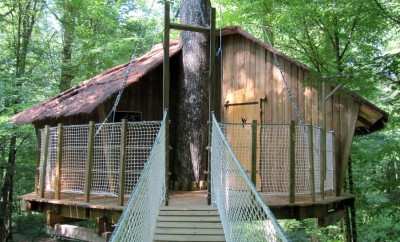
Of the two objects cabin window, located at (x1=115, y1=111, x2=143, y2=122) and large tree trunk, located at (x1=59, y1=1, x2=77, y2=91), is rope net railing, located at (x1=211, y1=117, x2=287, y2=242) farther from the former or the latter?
large tree trunk, located at (x1=59, y1=1, x2=77, y2=91)

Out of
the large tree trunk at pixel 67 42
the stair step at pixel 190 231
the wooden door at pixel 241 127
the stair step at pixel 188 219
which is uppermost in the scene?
the large tree trunk at pixel 67 42

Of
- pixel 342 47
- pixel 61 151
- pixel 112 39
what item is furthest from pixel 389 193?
pixel 112 39

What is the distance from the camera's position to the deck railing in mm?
6547

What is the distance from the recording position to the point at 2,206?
1375cm

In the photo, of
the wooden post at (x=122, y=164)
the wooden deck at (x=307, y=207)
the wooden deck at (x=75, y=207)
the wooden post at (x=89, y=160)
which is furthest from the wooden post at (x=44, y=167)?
the wooden deck at (x=307, y=207)

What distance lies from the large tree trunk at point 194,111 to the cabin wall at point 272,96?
1.62m

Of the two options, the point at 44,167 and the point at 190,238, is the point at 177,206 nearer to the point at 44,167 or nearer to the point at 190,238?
the point at 190,238

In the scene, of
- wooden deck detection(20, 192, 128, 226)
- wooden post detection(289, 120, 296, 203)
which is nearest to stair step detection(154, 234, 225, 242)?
wooden deck detection(20, 192, 128, 226)

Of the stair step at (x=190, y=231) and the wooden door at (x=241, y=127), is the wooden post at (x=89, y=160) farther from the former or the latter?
the wooden door at (x=241, y=127)

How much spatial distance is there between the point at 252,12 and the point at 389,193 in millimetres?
6607

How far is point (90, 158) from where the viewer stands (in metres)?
6.51

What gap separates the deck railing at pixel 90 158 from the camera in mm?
6547

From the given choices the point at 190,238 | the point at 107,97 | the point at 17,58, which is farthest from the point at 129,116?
the point at 17,58

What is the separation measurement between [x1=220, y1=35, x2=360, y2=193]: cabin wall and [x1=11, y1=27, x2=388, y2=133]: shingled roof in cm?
25
